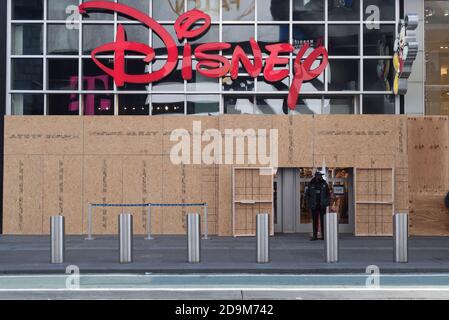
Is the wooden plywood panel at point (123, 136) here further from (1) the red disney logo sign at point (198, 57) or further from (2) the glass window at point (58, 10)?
(2) the glass window at point (58, 10)

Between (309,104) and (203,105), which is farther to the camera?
(309,104)

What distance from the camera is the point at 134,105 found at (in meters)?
19.7

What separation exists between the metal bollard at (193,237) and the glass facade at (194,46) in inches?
285

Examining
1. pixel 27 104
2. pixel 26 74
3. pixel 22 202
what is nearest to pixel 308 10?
pixel 26 74

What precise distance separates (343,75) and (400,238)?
26.5ft

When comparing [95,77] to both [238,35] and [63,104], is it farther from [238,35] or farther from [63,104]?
[238,35]

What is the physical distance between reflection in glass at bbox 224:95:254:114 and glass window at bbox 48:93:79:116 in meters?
4.70

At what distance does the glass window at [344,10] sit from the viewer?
1989cm

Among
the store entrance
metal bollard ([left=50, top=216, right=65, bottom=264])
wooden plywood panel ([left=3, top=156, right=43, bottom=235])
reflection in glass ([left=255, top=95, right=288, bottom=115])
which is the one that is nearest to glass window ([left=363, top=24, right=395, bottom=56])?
reflection in glass ([left=255, top=95, right=288, bottom=115])

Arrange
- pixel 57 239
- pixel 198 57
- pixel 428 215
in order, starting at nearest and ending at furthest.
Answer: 1. pixel 57 239
2. pixel 428 215
3. pixel 198 57

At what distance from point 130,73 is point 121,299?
11.3m

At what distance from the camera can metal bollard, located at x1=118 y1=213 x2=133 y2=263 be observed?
13.0 metres

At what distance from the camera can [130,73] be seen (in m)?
19.7
